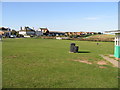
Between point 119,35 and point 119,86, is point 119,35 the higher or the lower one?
the higher one

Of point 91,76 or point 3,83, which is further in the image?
point 91,76

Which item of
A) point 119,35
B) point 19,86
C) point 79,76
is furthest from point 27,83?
Result: point 119,35

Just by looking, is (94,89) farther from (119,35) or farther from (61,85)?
(119,35)

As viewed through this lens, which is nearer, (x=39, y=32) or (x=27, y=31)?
(x=27, y=31)

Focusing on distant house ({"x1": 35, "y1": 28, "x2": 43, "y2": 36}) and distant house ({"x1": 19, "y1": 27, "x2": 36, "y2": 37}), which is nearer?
distant house ({"x1": 19, "y1": 27, "x2": 36, "y2": 37})

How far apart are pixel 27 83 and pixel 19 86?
1.39 ft

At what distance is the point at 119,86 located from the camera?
6.32 metres

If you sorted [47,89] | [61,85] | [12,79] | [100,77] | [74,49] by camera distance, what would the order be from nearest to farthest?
1. [47,89]
2. [61,85]
3. [12,79]
4. [100,77]
5. [74,49]

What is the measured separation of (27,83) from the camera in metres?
6.36

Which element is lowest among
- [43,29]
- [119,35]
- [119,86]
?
[119,86]

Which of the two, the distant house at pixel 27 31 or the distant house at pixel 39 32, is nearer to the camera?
the distant house at pixel 27 31

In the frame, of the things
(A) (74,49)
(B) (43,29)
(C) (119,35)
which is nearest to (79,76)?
(C) (119,35)

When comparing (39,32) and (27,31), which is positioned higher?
(27,31)

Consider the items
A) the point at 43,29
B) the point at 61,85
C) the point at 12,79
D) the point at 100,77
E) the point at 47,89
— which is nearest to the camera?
the point at 47,89
